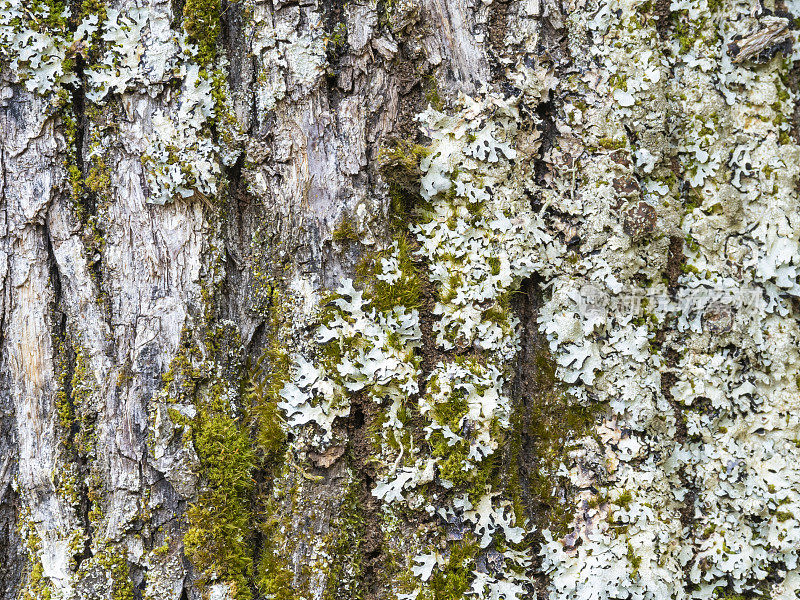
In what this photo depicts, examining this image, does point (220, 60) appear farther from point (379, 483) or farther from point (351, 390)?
point (379, 483)

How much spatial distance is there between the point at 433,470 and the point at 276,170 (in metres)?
1.02

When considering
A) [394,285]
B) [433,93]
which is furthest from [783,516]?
[433,93]

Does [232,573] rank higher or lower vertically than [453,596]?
higher

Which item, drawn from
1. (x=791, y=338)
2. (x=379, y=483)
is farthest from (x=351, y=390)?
(x=791, y=338)

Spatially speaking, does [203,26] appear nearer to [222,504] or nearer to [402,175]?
[402,175]

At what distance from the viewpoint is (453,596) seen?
167cm

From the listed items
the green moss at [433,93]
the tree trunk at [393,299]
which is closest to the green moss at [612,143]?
the tree trunk at [393,299]

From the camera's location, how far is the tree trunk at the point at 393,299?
1.68 m

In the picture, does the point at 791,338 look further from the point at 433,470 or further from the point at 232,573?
the point at 232,573

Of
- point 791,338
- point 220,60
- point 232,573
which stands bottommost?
point 232,573

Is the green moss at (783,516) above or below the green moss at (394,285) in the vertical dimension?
below

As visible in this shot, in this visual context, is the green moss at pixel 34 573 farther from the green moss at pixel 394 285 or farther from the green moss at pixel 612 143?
the green moss at pixel 612 143

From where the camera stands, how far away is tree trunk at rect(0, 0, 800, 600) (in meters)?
1.68

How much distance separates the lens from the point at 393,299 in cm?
174
